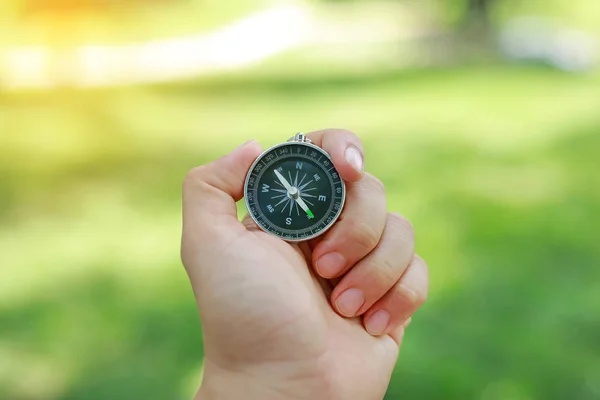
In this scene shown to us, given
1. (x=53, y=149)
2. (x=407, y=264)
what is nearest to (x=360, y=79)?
(x=53, y=149)

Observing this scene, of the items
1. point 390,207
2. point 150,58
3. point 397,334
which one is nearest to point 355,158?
point 397,334

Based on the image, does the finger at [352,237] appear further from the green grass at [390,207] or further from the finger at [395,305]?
the green grass at [390,207]

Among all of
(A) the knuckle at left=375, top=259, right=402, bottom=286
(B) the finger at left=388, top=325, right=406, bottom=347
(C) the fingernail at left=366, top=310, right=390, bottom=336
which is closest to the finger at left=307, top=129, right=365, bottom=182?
(A) the knuckle at left=375, top=259, right=402, bottom=286

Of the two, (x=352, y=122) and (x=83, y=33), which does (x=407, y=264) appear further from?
(x=83, y=33)

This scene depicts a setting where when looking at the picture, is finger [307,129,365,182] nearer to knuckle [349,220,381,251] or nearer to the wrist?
knuckle [349,220,381,251]

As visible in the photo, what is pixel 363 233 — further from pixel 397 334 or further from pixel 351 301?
pixel 397 334

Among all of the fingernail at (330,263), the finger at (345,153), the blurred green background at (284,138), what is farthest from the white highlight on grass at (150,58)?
the fingernail at (330,263)
